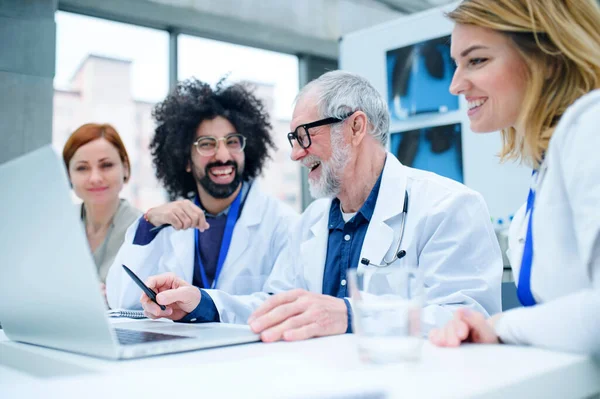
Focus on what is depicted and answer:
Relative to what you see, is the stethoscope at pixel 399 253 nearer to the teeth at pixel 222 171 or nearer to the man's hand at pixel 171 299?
the man's hand at pixel 171 299

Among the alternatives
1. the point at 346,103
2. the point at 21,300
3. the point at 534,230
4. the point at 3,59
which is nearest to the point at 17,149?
the point at 3,59

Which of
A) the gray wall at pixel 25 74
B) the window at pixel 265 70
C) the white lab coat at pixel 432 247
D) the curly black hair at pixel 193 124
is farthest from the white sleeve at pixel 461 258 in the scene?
the gray wall at pixel 25 74

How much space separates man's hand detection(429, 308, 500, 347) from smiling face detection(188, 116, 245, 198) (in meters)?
1.75

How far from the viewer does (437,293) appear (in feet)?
4.61

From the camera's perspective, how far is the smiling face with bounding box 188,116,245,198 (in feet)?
8.34

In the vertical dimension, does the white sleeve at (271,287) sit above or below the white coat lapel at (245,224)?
below

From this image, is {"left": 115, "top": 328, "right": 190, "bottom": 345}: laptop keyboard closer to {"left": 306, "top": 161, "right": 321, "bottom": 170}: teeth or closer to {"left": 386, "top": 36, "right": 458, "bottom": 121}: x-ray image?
{"left": 306, "top": 161, "right": 321, "bottom": 170}: teeth

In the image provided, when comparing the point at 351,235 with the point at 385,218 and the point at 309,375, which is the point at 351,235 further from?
the point at 309,375

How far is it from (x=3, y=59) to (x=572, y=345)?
353cm

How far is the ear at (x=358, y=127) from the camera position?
1.93m

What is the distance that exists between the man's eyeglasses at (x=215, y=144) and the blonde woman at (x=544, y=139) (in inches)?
59.7

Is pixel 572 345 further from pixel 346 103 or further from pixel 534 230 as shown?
pixel 346 103

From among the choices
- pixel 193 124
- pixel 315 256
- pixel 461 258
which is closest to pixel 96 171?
pixel 193 124

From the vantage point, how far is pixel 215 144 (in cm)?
263
